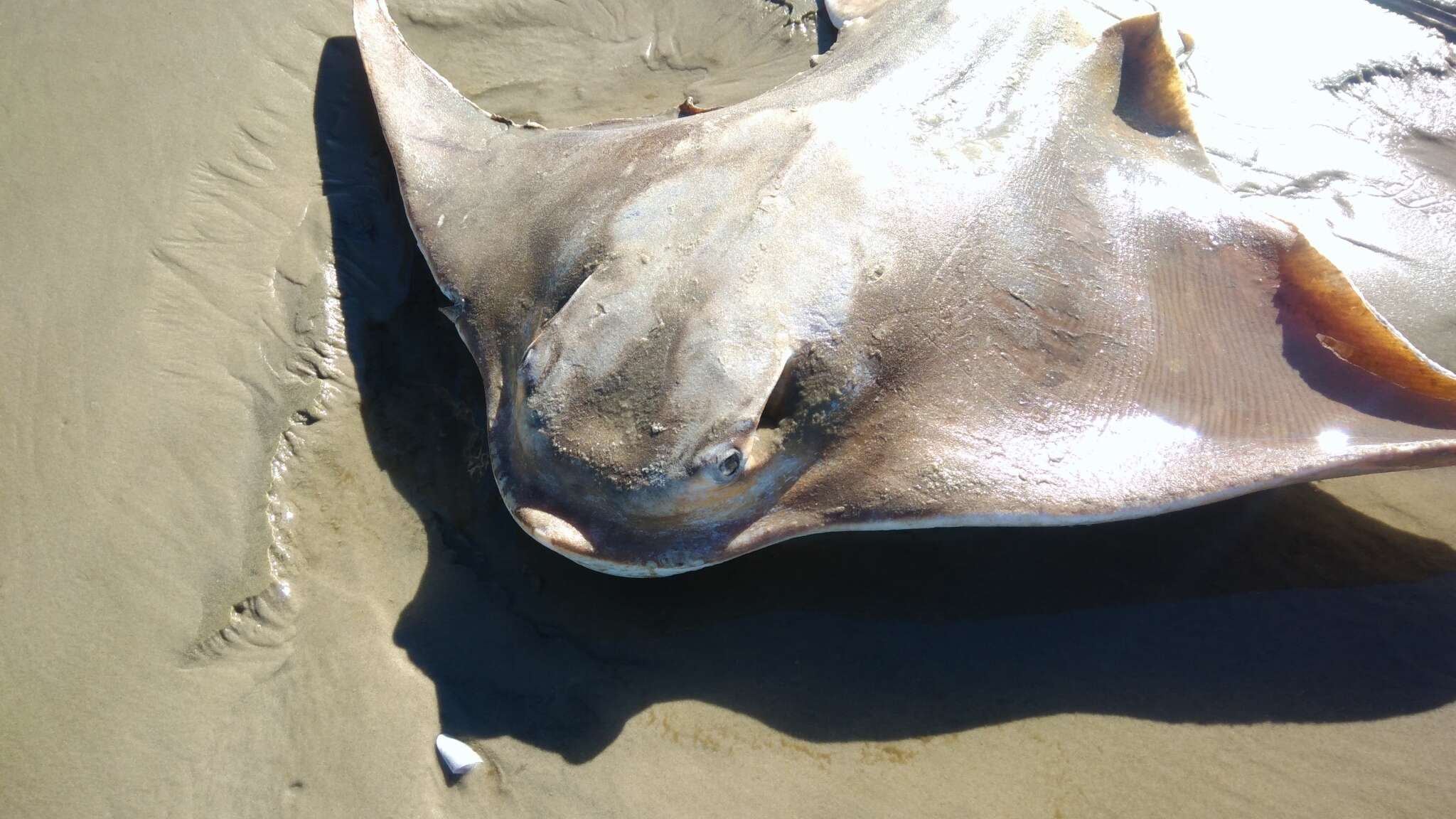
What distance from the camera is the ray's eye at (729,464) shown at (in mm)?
2965

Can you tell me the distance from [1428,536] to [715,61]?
497cm

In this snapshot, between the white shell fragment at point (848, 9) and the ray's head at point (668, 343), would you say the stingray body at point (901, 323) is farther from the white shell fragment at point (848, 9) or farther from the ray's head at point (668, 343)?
the white shell fragment at point (848, 9)

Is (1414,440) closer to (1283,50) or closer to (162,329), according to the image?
(1283,50)

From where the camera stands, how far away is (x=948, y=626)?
12.1 feet

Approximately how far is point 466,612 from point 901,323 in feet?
7.50

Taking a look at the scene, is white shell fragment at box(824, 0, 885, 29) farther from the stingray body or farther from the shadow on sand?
the shadow on sand

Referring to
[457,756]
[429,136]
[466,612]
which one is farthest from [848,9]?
[457,756]

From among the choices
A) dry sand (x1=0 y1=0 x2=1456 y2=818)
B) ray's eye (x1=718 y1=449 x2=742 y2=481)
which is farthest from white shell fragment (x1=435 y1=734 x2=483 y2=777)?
ray's eye (x1=718 y1=449 x2=742 y2=481)

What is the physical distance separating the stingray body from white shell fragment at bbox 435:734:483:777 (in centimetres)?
97

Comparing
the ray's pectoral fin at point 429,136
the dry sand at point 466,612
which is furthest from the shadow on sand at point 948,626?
the ray's pectoral fin at point 429,136

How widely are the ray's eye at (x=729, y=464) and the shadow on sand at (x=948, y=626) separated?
0.91 m

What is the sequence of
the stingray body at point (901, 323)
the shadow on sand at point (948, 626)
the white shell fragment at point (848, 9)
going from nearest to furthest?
the stingray body at point (901, 323) → the shadow on sand at point (948, 626) → the white shell fragment at point (848, 9)

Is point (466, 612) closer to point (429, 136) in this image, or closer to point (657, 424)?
point (657, 424)

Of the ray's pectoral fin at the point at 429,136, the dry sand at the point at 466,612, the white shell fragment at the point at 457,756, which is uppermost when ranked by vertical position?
the ray's pectoral fin at the point at 429,136
